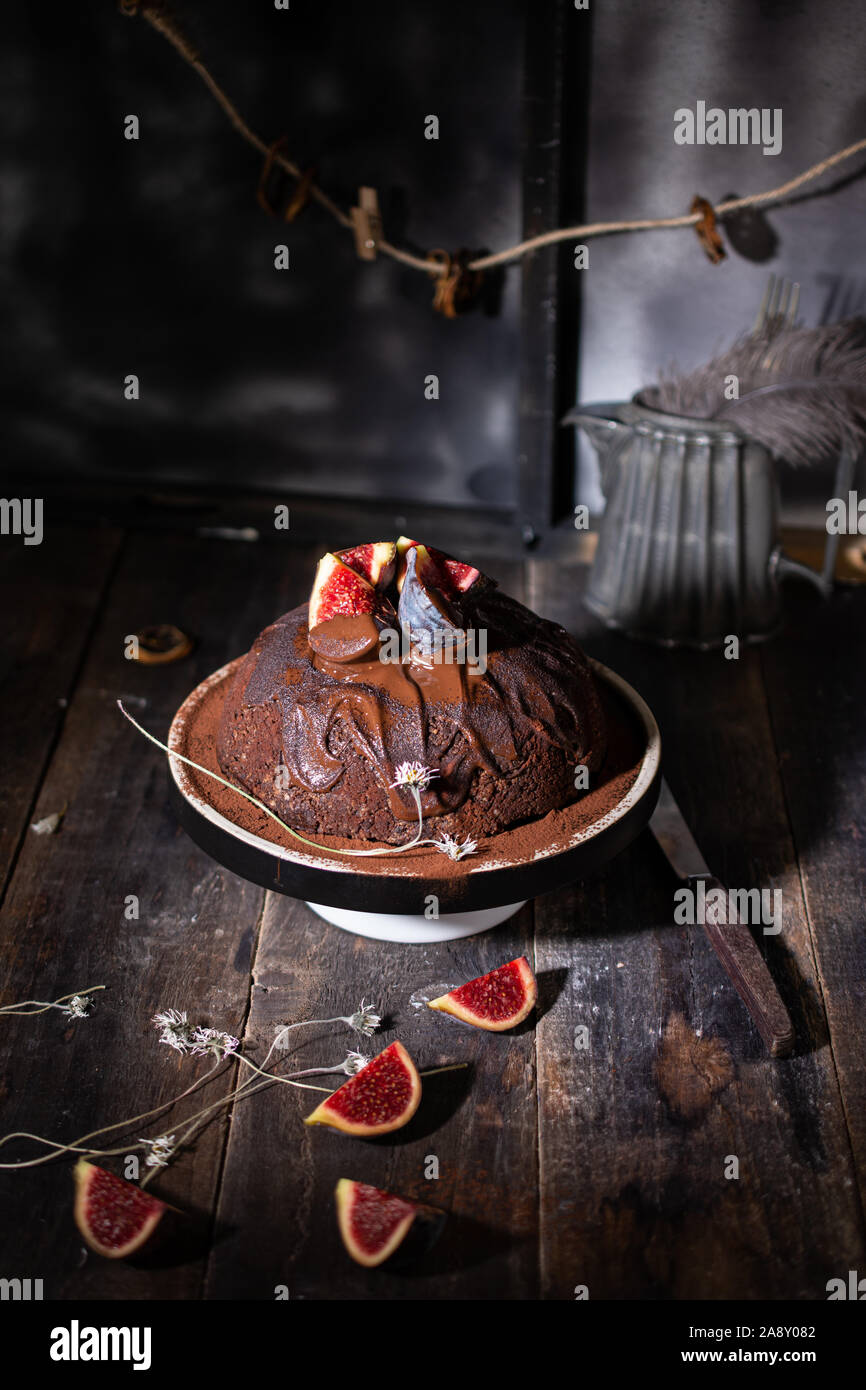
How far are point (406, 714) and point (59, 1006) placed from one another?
35.5 inches

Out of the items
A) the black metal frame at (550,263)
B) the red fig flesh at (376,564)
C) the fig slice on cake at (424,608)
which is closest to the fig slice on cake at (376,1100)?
Result: the fig slice on cake at (424,608)

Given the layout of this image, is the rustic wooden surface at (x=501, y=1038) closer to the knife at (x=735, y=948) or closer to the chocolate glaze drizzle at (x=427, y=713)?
the knife at (x=735, y=948)

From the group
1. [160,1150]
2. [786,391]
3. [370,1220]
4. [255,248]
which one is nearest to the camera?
[370,1220]

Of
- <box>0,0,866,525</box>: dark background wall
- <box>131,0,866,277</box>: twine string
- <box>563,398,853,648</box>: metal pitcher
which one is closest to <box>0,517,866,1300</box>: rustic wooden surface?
<box>563,398,853,648</box>: metal pitcher

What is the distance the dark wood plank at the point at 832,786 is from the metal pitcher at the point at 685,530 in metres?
0.14

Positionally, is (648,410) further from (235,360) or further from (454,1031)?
(454,1031)

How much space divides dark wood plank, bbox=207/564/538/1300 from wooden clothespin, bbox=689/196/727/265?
6.49 feet

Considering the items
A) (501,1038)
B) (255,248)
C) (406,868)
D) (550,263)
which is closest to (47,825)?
(406,868)

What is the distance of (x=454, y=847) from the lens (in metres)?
2.19

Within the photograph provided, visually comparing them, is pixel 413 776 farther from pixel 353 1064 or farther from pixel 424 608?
pixel 353 1064

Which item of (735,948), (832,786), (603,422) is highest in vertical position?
(603,422)

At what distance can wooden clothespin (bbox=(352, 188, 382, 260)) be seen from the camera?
356cm

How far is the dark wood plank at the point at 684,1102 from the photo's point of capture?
1978 millimetres

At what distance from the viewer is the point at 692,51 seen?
3373mm
